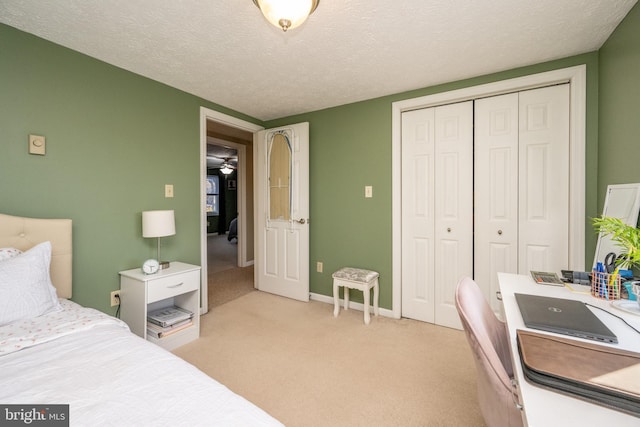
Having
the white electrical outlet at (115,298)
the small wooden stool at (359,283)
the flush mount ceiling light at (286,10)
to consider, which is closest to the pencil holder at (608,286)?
the small wooden stool at (359,283)

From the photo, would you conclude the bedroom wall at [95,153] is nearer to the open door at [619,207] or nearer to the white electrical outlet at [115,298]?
the white electrical outlet at [115,298]

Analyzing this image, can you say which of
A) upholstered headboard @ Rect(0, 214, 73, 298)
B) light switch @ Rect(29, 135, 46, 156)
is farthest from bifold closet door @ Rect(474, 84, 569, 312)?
light switch @ Rect(29, 135, 46, 156)

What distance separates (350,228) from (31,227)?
2656mm

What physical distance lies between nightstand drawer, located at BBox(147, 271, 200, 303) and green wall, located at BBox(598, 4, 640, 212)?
3.20 meters

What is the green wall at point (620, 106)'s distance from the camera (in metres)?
1.56

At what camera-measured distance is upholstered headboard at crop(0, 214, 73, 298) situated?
5.45 feet

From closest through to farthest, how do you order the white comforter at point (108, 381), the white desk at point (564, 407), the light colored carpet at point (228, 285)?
the white desk at point (564, 407), the white comforter at point (108, 381), the light colored carpet at point (228, 285)

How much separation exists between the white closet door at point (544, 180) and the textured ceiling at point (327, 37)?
0.35 meters

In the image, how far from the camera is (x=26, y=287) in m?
1.40

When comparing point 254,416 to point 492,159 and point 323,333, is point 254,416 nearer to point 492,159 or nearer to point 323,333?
point 323,333

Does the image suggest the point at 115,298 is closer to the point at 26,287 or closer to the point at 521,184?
the point at 26,287

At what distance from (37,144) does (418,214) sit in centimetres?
317

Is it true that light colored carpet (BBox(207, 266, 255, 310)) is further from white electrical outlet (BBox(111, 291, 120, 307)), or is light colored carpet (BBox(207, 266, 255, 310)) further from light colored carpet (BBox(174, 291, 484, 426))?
white electrical outlet (BBox(111, 291, 120, 307))

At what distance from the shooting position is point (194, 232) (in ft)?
9.41
